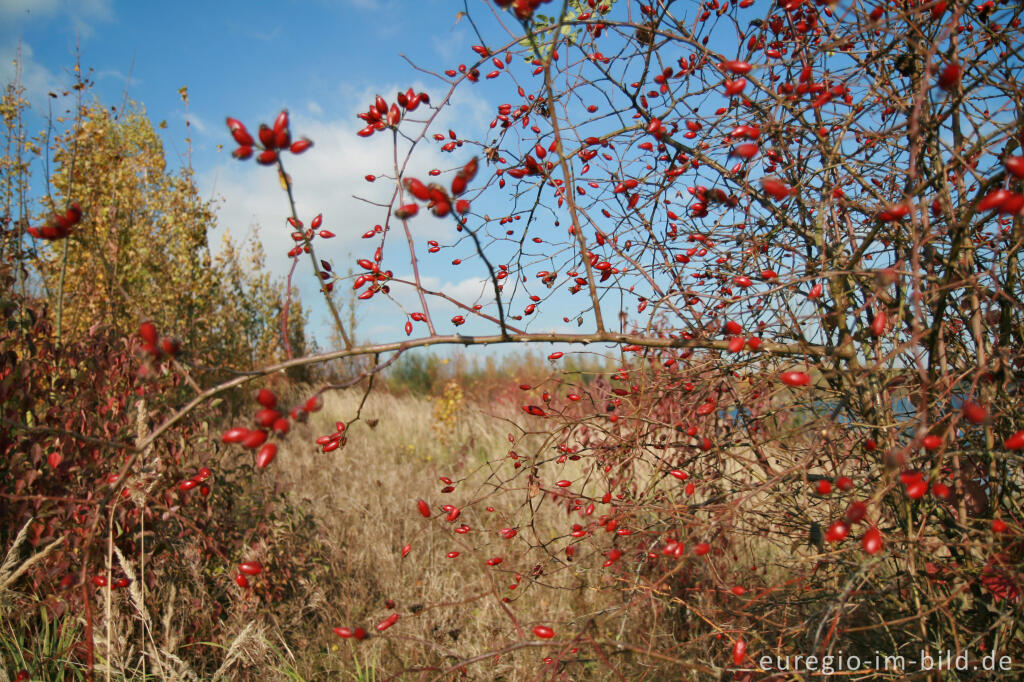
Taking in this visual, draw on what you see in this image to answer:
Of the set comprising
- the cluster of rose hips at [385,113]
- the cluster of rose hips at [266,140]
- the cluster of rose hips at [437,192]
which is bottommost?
the cluster of rose hips at [437,192]

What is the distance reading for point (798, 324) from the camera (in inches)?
62.7

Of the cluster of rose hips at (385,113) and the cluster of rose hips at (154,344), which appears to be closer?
the cluster of rose hips at (154,344)

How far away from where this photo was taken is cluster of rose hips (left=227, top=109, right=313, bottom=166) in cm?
100

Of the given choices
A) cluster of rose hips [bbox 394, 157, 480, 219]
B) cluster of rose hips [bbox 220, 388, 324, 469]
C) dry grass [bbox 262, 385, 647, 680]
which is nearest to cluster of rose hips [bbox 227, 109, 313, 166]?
cluster of rose hips [bbox 394, 157, 480, 219]

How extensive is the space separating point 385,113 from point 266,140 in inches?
13.6

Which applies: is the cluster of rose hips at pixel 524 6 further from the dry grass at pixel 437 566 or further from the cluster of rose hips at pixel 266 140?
the dry grass at pixel 437 566

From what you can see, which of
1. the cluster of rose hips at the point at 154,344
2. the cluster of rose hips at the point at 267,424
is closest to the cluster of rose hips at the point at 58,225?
the cluster of rose hips at the point at 154,344

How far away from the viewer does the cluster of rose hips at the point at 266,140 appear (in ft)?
3.28

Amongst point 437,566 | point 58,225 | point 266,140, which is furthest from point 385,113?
point 437,566

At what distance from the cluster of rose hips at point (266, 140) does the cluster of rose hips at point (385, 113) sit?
0.91 feet

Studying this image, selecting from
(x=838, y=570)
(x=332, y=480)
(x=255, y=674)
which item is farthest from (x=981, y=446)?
(x=332, y=480)

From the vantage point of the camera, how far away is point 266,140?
1001 mm

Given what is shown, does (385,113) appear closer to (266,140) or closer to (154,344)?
(266,140)

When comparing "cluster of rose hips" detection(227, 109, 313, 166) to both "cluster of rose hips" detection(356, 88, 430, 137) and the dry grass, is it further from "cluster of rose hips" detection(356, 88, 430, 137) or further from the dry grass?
the dry grass
